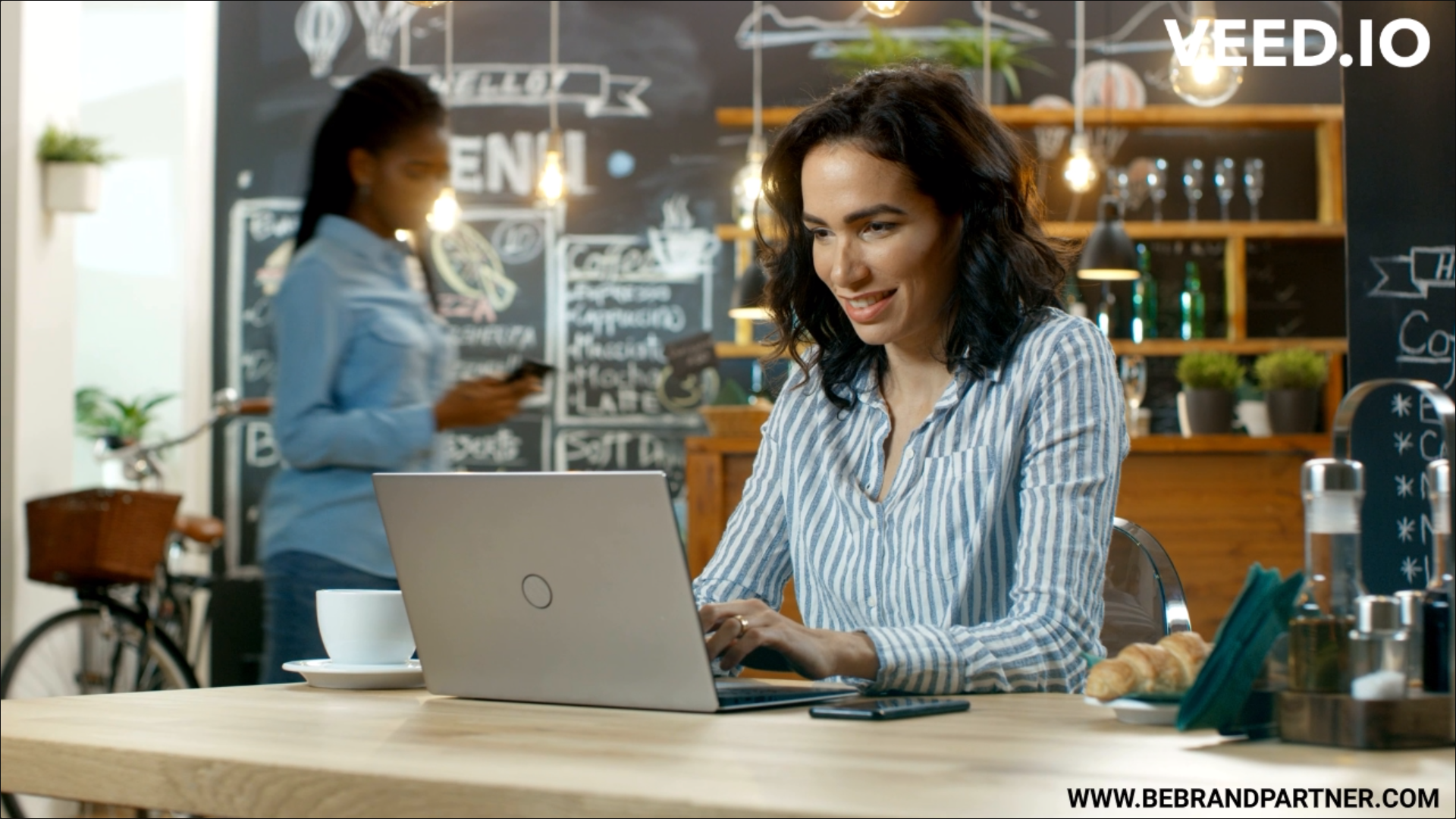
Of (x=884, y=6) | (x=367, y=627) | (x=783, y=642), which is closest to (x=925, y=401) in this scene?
(x=783, y=642)

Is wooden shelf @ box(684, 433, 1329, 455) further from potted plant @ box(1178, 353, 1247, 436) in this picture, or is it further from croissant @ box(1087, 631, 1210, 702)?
croissant @ box(1087, 631, 1210, 702)

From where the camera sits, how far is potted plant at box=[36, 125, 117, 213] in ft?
15.4

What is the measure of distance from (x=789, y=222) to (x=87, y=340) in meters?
4.70

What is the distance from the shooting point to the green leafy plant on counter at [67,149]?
470 cm

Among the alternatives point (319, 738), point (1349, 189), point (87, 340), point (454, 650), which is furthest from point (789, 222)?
point (87, 340)

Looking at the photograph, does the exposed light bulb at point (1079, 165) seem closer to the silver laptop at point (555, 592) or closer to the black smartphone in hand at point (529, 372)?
the black smartphone in hand at point (529, 372)

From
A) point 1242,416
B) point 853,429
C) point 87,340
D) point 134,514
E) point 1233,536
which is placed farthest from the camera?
point 87,340

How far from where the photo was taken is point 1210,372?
486 cm

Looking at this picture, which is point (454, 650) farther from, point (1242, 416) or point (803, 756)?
point (1242, 416)

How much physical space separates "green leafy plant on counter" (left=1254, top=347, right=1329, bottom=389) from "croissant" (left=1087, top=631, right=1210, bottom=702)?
3924mm

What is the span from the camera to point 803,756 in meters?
0.96

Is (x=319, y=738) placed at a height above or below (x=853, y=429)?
below

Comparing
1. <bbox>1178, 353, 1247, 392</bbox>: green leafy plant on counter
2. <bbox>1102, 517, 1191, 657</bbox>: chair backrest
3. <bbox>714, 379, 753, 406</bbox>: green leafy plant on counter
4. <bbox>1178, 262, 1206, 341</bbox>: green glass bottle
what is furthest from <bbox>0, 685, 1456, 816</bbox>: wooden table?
<bbox>1178, 262, 1206, 341</bbox>: green glass bottle

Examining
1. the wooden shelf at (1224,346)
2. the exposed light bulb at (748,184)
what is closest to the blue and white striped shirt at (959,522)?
the exposed light bulb at (748,184)
